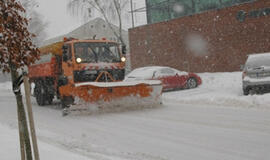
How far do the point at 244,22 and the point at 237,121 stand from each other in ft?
44.1

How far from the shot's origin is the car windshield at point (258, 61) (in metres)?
12.5

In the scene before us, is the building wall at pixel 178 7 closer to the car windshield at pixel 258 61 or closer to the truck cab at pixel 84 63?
the car windshield at pixel 258 61

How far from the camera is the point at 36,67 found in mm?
15289

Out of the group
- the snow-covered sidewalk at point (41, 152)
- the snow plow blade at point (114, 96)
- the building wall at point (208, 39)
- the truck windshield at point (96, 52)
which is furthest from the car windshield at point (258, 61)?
the snow-covered sidewalk at point (41, 152)

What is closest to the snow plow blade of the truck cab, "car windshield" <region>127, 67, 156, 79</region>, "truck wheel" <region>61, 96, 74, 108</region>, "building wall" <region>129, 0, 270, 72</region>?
"truck wheel" <region>61, 96, 74, 108</region>

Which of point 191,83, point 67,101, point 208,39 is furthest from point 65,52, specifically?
point 208,39

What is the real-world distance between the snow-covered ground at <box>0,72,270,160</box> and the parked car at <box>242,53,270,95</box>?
1185 mm

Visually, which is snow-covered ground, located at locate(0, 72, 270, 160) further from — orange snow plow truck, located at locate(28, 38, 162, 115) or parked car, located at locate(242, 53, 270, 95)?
parked car, located at locate(242, 53, 270, 95)

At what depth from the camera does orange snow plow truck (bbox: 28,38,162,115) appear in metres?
10.5

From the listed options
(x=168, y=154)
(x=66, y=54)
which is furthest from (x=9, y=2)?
(x=66, y=54)

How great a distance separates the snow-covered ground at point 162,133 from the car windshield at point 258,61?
164 centimetres

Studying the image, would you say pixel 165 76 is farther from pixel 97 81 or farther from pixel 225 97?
pixel 97 81

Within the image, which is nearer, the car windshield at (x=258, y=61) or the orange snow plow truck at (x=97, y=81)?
the orange snow plow truck at (x=97, y=81)

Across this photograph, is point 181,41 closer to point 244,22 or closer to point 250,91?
point 244,22
